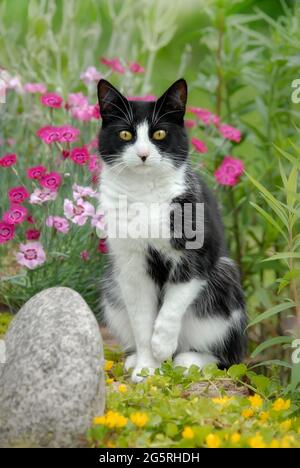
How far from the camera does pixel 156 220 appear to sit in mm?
2805

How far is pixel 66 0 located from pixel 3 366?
8.69 feet

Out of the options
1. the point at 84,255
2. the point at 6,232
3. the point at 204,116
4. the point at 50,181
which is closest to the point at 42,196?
the point at 50,181

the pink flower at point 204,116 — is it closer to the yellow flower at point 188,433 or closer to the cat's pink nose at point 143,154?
the cat's pink nose at point 143,154

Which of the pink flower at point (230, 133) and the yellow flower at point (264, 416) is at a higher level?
the pink flower at point (230, 133)

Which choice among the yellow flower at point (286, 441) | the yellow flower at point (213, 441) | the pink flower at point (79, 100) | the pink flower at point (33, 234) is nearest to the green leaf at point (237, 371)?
the yellow flower at point (286, 441)

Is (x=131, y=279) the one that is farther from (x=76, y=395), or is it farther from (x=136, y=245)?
(x=76, y=395)

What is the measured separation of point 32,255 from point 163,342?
0.76m

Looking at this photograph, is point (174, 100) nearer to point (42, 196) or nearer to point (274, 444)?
point (42, 196)

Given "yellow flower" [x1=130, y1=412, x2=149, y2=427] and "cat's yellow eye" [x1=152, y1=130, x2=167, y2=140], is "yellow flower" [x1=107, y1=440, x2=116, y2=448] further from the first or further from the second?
"cat's yellow eye" [x1=152, y1=130, x2=167, y2=140]

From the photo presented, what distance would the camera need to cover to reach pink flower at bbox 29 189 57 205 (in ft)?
10.9

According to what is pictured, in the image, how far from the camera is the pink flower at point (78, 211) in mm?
3297

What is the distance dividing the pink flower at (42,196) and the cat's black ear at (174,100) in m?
0.71
